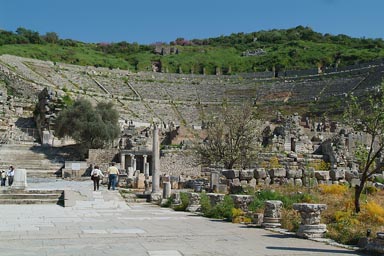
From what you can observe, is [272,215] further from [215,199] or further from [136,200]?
[136,200]

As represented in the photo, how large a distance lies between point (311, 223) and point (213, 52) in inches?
4757

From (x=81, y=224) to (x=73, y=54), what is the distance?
107 metres

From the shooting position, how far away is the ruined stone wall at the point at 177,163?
44031mm

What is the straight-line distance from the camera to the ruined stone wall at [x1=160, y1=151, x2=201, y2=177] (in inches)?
1734

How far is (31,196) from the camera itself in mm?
21484

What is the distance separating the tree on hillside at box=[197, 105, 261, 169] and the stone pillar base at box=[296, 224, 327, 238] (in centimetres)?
1931

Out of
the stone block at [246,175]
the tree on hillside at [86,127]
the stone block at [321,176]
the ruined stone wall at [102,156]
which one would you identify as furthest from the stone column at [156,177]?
the tree on hillside at [86,127]

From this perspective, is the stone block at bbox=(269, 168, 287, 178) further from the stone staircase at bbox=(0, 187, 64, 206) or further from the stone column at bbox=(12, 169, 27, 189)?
the stone column at bbox=(12, 169, 27, 189)

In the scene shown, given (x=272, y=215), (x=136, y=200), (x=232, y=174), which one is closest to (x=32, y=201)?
(x=136, y=200)

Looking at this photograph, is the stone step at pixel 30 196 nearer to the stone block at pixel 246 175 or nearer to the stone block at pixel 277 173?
the stone block at pixel 246 175

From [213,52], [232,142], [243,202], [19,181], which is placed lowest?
[243,202]

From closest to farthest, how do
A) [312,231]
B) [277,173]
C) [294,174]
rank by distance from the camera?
[312,231]
[277,173]
[294,174]

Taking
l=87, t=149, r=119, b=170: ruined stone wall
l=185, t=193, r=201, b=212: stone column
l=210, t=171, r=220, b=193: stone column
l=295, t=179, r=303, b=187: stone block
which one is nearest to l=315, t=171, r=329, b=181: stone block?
l=295, t=179, r=303, b=187: stone block

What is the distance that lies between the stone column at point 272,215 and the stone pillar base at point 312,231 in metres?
1.70
